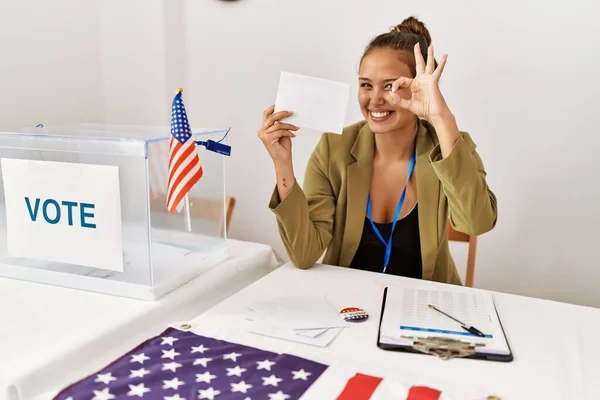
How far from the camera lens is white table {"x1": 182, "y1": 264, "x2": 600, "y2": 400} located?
875 millimetres

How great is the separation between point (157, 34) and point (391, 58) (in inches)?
55.4

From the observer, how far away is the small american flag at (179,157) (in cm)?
119

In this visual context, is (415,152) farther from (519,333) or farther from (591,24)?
(591,24)

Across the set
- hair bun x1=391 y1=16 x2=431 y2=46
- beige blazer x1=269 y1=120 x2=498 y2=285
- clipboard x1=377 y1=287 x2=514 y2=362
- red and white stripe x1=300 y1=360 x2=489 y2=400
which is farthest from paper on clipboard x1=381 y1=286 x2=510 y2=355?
hair bun x1=391 y1=16 x2=431 y2=46

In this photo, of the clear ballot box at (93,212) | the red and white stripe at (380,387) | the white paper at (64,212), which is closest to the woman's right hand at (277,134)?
the clear ballot box at (93,212)

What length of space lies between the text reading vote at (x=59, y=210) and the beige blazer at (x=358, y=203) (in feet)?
1.36

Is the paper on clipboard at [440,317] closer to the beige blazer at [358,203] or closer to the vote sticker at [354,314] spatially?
the vote sticker at [354,314]

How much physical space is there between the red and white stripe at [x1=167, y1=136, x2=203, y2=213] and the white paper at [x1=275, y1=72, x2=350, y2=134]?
250 mm

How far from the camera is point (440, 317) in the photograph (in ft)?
3.60

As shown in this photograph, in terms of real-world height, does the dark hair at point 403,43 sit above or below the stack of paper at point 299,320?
above

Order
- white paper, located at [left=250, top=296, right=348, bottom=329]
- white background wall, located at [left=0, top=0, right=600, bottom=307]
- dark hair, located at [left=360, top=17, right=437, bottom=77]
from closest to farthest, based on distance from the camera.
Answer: white paper, located at [left=250, top=296, right=348, bottom=329] < dark hair, located at [left=360, top=17, right=437, bottom=77] < white background wall, located at [left=0, top=0, right=600, bottom=307]

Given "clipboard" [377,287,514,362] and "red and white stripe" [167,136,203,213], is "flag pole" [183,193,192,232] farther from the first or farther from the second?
"clipboard" [377,287,514,362]

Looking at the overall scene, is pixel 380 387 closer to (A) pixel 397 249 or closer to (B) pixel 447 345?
(B) pixel 447 345

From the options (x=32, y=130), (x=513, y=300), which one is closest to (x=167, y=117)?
(x=32, y=130)
